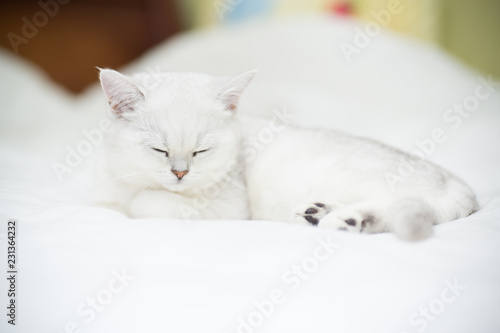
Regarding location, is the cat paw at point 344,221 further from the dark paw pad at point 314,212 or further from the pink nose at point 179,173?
the pink nose at point 179,173

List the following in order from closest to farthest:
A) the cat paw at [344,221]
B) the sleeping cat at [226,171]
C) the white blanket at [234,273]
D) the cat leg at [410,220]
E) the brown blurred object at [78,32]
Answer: the white blanket at [234,273]
the cat leg at [410,220]
the cat paw at [344,221]
the sleeping cat at [226,171]
the brown blurred object at [78,32]

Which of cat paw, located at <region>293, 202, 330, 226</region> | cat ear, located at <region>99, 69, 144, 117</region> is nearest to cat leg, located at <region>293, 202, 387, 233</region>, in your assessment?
cat paw, located at <region>293, 202, 330, 226</region>

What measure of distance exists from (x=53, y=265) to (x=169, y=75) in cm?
81

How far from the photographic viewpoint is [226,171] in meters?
1.49

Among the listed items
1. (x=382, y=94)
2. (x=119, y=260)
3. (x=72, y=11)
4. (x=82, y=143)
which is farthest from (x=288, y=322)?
(x=72, y=11)

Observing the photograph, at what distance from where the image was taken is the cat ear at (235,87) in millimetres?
1429

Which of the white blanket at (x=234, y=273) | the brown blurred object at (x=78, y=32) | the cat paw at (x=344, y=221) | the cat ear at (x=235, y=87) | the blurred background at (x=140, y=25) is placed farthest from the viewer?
the brown blurred object at (x=78, y=32)

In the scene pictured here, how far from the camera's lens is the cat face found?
4.37 ft

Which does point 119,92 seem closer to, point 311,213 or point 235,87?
point 235,87

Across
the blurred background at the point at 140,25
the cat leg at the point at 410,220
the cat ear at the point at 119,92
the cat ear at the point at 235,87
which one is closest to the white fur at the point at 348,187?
the cat leg at the point at 410,220

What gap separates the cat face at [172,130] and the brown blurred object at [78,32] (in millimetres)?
2622

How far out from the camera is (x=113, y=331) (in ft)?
2.86

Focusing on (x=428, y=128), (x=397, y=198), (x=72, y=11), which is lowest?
(x=428, y=128)

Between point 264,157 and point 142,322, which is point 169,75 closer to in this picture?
point 264,157
